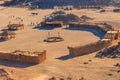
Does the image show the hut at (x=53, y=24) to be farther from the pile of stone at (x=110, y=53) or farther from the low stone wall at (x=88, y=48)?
the pile of stone at (x=110, y=53)

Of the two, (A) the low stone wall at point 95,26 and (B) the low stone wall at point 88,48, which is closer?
(B) the low stone wall at point 88,48

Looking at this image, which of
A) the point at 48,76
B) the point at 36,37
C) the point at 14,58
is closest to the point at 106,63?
the point at 48,76

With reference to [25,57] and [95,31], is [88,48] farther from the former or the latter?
[95,31]

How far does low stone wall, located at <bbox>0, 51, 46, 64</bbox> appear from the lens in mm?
35125

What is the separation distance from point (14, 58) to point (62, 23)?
70.4 ft

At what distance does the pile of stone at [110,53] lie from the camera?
35.9m

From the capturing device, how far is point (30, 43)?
44406 millimetres

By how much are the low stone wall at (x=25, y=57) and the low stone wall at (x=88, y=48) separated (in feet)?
10.6

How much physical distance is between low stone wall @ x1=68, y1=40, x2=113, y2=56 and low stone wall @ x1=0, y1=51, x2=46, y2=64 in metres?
3.22

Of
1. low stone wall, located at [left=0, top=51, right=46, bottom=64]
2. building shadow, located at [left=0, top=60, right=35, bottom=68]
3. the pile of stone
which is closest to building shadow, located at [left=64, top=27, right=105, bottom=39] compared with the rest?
the pile of stone

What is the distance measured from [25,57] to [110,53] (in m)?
8.51

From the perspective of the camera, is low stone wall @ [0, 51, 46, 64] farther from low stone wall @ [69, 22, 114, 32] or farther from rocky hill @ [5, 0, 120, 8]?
rocky hill @ [5, 0, 120, 8]

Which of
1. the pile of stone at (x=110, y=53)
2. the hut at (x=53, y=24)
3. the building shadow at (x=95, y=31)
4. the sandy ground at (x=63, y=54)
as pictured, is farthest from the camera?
the hut at (x=53, y=24)

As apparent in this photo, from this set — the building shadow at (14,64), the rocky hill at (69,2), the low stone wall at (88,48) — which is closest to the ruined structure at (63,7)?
the rocky hill at (69,2)
